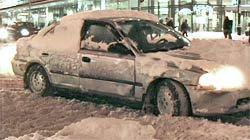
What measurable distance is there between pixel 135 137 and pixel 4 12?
339ft

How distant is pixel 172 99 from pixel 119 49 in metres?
1.16

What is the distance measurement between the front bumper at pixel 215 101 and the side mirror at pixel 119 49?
1.18 metres

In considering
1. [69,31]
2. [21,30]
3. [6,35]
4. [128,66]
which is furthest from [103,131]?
[21,30]

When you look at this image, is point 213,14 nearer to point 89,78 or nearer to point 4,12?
point 89,78

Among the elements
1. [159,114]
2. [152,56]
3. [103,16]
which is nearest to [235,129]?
[159,114]

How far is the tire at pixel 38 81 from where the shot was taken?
27.4 ft

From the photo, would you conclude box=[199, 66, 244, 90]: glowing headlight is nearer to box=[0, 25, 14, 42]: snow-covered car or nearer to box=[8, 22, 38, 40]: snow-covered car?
box=[8, 22, 38, 40]: snow-covered car

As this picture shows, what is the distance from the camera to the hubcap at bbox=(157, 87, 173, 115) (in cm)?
665

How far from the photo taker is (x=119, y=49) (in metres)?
7.20

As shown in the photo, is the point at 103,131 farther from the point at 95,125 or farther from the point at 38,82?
the point at 38,82

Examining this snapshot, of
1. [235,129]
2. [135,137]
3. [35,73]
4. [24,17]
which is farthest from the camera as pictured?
[24,17]

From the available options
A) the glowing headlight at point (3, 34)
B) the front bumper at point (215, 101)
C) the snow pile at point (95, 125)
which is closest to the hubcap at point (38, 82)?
the snow pile at point (95, 125)

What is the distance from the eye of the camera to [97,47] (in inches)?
297

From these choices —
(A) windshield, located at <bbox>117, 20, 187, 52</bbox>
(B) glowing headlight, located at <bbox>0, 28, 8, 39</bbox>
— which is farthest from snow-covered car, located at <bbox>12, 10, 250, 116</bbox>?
(B) glowing headlight, located at <bbox>0, 28, 8, 39</bbox>
